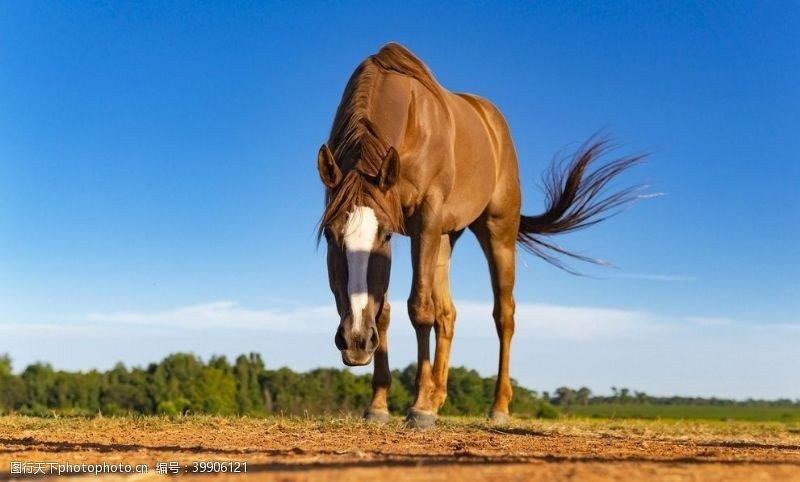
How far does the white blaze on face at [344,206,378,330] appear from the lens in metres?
5.93

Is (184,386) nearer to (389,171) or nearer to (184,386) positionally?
(184,386)

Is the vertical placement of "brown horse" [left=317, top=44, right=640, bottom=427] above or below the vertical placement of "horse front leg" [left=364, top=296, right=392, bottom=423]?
above

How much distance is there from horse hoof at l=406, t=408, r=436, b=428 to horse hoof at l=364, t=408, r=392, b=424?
0.33 m

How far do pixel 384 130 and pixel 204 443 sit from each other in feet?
9.28

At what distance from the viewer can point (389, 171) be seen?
6.26 meters

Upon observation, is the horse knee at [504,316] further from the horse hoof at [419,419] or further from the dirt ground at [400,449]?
the horse hoof at [419,419]

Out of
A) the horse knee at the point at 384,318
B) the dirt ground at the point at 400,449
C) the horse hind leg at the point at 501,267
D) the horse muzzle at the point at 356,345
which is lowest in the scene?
the dirt ground at the point at 400,449

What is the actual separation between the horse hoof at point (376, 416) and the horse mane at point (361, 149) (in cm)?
184

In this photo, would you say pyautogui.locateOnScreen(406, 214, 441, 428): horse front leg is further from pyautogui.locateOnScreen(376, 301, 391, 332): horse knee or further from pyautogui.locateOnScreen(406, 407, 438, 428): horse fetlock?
pyautogui.locateOnScreen(376, 301, 391, 332): horse knee

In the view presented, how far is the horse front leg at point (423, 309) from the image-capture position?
697 centimetres

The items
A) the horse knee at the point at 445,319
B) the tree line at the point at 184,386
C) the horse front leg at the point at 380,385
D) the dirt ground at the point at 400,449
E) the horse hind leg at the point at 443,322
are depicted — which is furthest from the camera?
the tree line at the point at 184,386

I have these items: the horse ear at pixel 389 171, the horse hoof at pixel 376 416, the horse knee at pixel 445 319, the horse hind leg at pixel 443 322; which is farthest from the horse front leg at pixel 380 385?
the horse ear at pixel 389 171

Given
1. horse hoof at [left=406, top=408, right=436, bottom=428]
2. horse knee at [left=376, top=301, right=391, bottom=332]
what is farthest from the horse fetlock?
horse knee at [left=376, top=301, right=391, bottom=332]

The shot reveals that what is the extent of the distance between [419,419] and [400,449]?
2120 millimetres
